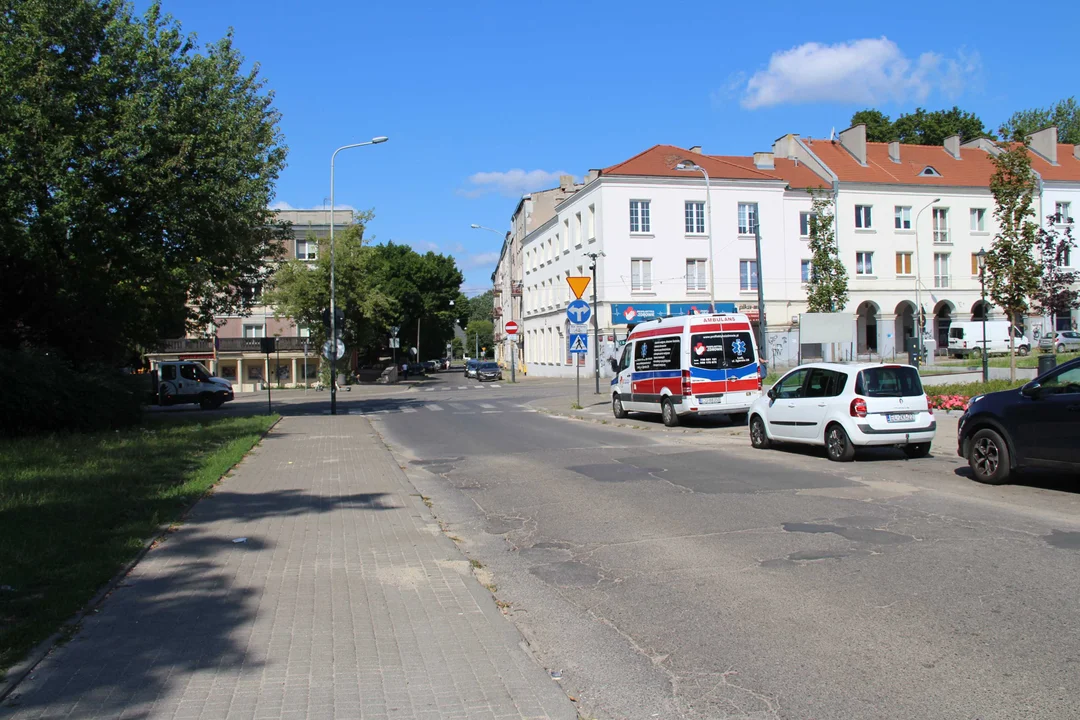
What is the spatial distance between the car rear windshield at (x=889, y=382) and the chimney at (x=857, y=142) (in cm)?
4714

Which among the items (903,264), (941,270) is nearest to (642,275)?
(903,264)

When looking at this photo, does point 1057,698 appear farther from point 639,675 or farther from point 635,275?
point 635,275

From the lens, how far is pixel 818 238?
2945 cm

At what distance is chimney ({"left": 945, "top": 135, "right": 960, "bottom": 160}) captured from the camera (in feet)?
190

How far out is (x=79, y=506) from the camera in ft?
28.9

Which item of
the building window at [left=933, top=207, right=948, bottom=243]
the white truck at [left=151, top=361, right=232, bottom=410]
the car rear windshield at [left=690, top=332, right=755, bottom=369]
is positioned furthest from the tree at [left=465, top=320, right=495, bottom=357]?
the car rear windshield at [left=690, top=332, right=755, bottom=369]

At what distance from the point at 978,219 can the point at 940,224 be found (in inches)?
123

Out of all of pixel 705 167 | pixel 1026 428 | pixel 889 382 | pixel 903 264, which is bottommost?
pixel 1026 428

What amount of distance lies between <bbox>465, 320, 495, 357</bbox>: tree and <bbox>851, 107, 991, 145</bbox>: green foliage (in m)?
94.1

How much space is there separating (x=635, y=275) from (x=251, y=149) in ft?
98.4

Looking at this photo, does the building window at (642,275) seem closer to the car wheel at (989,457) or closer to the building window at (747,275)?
the building window at (747,275)

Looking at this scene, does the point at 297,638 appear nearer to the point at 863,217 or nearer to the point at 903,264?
the point at 863,217

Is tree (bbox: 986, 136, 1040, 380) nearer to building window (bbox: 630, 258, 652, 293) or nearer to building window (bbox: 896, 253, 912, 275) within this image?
building window (bbox: 630, 258, 652, 293)

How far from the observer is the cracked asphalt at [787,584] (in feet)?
14.0
